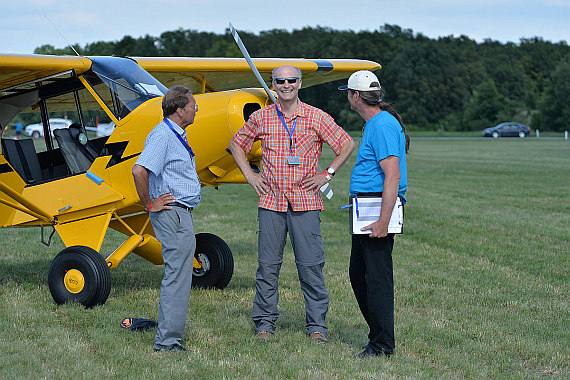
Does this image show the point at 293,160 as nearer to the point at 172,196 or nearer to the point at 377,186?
the point at 377,186

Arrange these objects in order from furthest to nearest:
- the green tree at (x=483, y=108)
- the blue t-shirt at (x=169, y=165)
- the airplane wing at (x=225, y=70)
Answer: the green tree at (x=483, y=108), the airplane wing at (x=225, y=70), the blue t-shirt at (x=169, y=165)

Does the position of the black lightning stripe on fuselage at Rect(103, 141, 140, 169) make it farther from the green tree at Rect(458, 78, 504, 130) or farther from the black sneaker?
the green tree at Rect(458, 78, 504, 130)

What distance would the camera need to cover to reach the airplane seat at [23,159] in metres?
7.30

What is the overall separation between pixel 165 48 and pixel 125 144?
366 feet

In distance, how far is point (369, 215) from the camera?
14.7ft

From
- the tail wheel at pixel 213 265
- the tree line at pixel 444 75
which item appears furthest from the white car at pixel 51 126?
the tree line at pixel 444 75

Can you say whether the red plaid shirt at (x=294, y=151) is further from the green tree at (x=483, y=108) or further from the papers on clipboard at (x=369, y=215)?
the green tree at (x=483, y=108)

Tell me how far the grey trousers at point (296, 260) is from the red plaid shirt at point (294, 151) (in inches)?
3.9

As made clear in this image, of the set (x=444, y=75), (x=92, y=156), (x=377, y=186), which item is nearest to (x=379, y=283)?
(x=377, y=186)

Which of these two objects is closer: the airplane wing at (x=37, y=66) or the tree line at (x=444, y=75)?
the airplane wing at (x=37, y=66)

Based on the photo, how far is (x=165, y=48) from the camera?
11388 cm

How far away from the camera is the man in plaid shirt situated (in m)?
5.02

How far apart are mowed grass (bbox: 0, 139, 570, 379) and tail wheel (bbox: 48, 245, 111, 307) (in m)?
0.14

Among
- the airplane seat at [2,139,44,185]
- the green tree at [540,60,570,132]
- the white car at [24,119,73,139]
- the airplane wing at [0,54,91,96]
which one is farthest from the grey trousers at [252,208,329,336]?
the green tree at [540,60,570,132]
